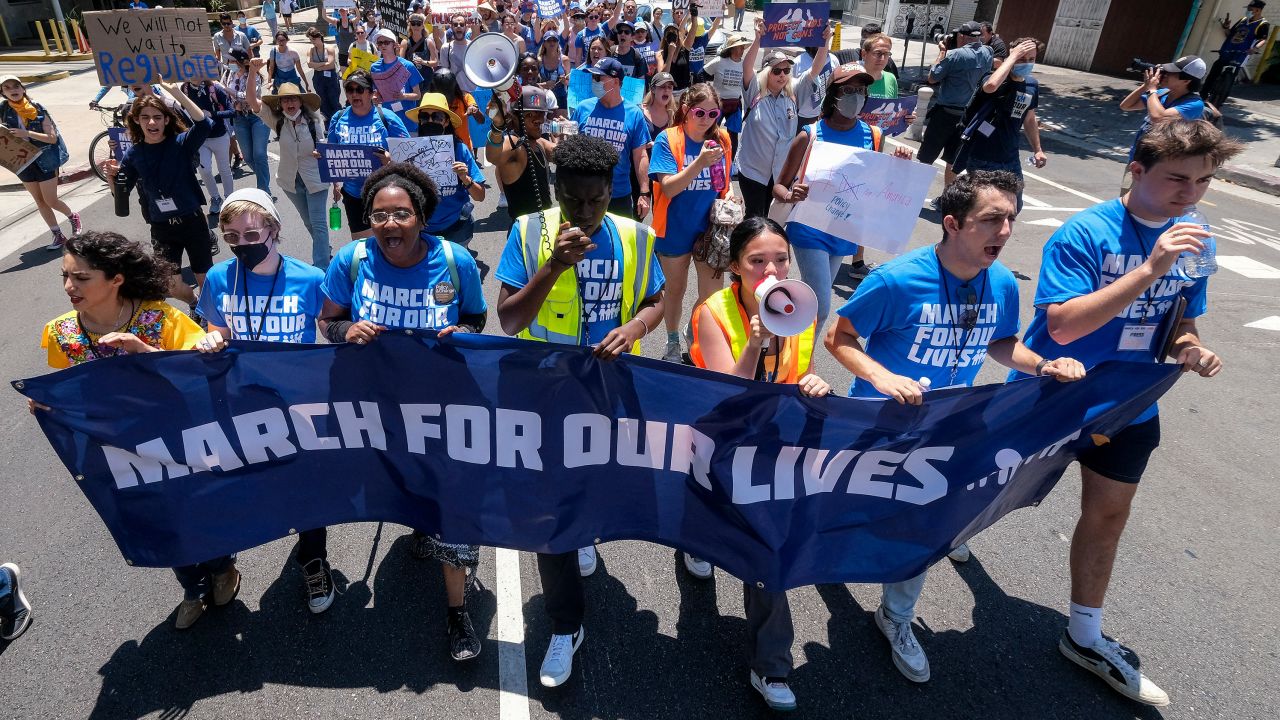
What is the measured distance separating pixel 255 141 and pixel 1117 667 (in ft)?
33.7

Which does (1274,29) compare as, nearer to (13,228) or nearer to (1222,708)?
(1222,708)

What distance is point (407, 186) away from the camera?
3131 millimetres

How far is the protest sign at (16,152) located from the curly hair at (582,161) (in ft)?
26.3

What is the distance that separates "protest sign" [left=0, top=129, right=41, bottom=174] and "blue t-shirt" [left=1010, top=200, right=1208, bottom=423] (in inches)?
380

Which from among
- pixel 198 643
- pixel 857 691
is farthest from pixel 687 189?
pixel 198 643

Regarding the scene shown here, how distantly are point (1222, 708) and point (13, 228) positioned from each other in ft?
40.3

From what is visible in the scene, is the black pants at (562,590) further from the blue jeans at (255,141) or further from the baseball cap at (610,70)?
the blue jeans at (255,141)

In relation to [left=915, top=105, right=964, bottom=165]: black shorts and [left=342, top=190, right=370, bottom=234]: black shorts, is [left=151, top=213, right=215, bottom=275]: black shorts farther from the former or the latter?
[left=915, top=105, right=964, bottom=165]: black shorts

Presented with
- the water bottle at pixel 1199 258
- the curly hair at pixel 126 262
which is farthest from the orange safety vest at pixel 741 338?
the curly hair at pixel 126 262

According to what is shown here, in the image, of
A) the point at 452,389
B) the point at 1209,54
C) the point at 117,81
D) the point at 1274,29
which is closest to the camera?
the point at 452,389

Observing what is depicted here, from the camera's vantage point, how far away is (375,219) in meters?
3.02

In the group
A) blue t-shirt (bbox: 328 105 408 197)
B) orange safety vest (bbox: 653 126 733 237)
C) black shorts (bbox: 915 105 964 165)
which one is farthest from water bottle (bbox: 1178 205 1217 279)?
black shorts (bbox: 915 105 964 165)

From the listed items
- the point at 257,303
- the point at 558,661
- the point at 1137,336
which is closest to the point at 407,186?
the point at 257,303

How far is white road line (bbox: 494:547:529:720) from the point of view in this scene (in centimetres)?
293
